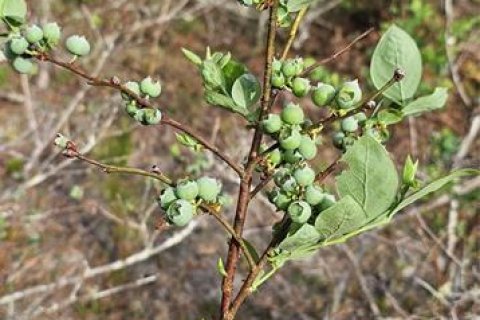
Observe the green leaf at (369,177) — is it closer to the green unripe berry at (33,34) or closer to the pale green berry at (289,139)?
the pale green berry at (289,139)

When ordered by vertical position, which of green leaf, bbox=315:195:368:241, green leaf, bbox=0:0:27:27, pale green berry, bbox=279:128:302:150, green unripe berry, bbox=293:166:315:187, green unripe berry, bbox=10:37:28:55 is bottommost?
green leaf, bbox=315:195:368:241

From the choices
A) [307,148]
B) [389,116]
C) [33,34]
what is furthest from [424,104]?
[33,34]

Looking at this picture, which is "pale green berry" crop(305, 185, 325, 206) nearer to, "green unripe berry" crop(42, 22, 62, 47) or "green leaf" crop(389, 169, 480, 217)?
A: "green leaf" crop(389, 169, 480, 217)

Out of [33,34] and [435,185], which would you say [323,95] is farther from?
[33,34]

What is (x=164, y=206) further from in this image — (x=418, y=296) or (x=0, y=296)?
(x=418, y=296)

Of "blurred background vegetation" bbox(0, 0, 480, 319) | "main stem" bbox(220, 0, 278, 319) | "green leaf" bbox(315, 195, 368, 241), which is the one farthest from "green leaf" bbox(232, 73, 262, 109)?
"blurred background vegetation" bbox(0, 0, 480, 319)

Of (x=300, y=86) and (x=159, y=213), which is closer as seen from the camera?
Answer: (x=300, y=86)
